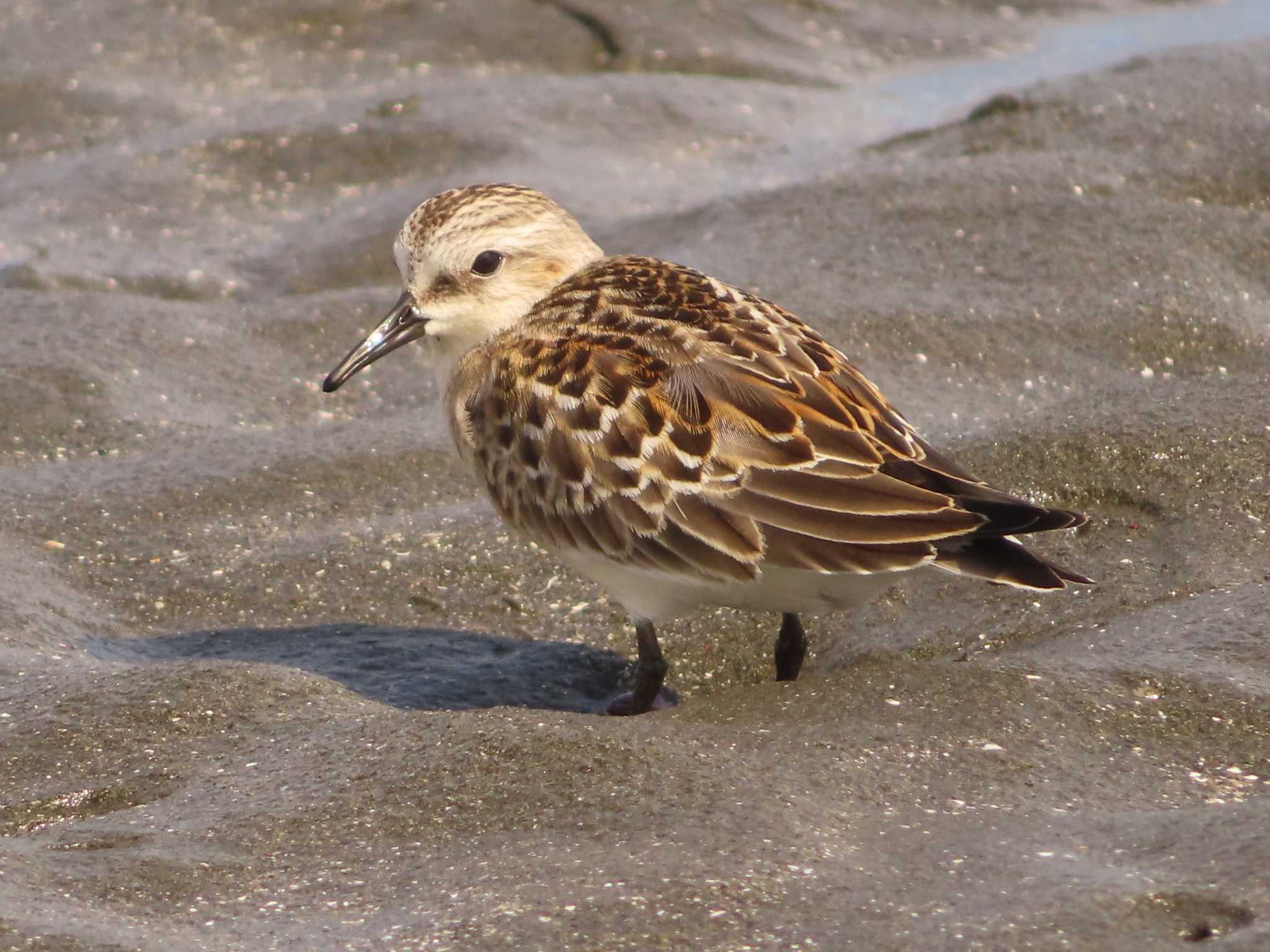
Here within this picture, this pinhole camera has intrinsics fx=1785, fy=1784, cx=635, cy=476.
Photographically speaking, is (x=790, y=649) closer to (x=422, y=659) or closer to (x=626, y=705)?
(x=626, y=705)

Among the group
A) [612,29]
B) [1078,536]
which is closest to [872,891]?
[1078,536]

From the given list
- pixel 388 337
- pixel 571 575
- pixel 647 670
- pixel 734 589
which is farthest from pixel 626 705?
pixel 388 337

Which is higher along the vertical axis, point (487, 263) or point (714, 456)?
point (487, 263)

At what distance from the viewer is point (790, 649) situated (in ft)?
16.3

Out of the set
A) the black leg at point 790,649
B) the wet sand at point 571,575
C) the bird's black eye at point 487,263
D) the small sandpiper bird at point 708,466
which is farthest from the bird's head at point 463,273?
the black leg at point 790,649

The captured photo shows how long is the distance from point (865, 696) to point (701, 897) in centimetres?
113

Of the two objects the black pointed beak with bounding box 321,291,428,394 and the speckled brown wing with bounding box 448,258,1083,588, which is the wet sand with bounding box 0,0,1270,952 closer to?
the speckled brown wing with bounding box 448,258,1083,588

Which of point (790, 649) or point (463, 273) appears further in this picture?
point (463, 273)

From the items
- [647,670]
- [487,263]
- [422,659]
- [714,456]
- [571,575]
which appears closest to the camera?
[714,456]

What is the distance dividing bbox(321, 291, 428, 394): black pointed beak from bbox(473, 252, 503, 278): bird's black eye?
8.6 inches

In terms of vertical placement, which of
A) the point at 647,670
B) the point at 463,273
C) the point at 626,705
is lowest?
the point at 626,705

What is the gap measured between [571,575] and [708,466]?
1.26 meters

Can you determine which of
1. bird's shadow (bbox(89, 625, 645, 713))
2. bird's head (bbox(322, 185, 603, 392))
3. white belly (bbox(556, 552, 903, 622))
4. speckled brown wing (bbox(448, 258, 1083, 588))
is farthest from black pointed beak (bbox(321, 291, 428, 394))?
white belly (bbox(556, 552, 903, 622))

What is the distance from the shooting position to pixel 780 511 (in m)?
4.46
